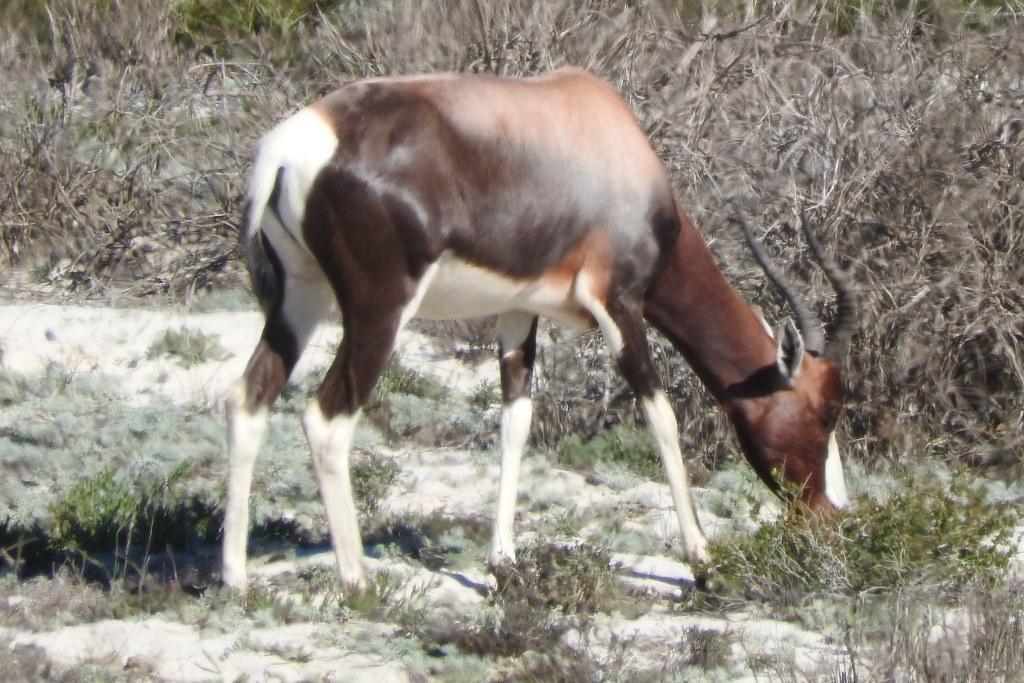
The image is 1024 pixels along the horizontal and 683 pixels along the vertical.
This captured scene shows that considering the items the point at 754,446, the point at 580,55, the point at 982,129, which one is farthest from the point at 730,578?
the point at 580,55

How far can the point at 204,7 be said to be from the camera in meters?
13.3

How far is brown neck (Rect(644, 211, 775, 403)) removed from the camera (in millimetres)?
6129

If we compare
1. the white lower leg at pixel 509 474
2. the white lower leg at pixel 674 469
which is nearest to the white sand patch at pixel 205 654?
the white lower leg at pixel 509 474

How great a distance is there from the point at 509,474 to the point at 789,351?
52.9 inches

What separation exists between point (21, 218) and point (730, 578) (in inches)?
265

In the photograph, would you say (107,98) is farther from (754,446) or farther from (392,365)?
(754,446)

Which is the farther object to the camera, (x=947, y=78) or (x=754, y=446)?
(x=947, y=78)

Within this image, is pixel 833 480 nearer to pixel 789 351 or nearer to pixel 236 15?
pixel 789 351

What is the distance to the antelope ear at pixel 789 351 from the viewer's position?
18.9 feet

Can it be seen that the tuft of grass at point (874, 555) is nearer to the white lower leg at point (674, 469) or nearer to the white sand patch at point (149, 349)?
the white lower leg at point (674, 469)

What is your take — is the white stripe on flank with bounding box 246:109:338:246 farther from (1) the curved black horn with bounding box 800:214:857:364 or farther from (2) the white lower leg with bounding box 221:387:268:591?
(1) the curved black horn with bounding box 800:214:857:364

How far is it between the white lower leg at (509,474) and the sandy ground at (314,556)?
0.53 ft

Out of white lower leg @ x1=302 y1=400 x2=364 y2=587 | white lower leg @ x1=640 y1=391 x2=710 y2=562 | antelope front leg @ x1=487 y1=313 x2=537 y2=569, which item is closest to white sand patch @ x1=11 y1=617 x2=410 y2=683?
white lower leg @ x1=302 y1=400 x2=364 y2=587

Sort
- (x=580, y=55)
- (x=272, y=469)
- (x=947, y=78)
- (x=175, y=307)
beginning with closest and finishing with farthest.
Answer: (x=272, y=469) → (x=947, y=78) → (x=580, y=55) → (x=175, y=307)
